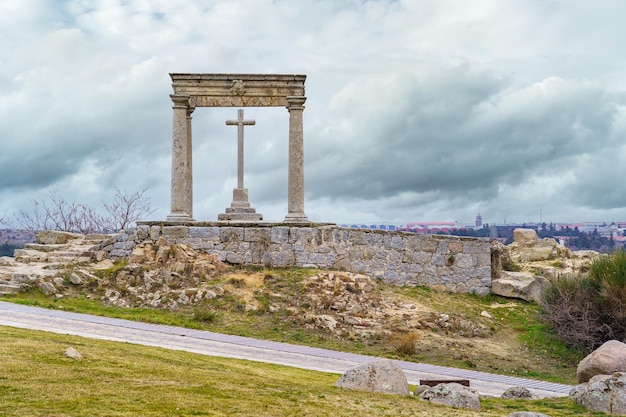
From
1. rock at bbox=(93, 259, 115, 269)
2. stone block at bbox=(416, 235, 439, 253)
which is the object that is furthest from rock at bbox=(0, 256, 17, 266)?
stone block at bbox=(416, 235, 439, 253)

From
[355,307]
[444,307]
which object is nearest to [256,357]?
[355,307]

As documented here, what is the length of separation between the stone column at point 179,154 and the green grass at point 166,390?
12334 millimetres

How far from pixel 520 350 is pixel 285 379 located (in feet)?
30.7

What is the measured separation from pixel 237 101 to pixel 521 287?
1120 centimetres

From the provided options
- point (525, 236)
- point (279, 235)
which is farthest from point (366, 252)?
point (525, 236)

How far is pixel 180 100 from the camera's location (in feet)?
83.9

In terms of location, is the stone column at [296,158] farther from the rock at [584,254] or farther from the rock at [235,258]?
the rock at [584,254]

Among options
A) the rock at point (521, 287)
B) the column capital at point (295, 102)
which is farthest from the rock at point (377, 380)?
the column capital at point (295, 102)

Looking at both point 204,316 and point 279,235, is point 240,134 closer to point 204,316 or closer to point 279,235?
point 279,235

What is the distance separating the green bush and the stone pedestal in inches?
421

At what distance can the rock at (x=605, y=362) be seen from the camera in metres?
13.1

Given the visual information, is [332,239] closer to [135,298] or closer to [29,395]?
[135,298]

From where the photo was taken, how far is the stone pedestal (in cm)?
2694

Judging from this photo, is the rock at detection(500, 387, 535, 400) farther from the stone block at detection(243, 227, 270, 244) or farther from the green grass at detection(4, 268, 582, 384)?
the stone block at detection(243, 227, 270, 244)
